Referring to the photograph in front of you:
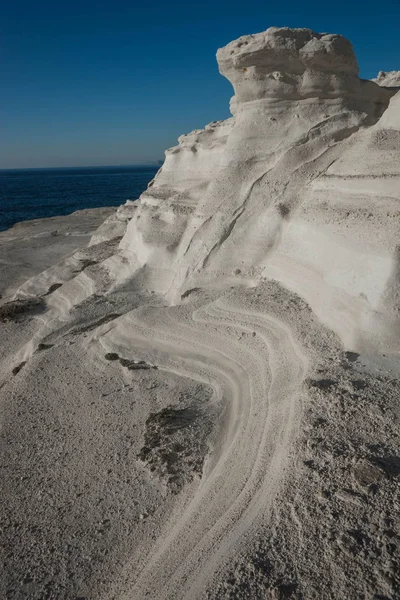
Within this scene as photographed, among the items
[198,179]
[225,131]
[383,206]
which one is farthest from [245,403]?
[225,131]

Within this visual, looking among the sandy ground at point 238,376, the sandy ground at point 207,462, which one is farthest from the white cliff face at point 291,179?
the sandy ground at point 207,462

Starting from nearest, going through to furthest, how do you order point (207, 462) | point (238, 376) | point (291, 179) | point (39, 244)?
point (207, 462) < point (238, 376) < point (291, 179) < point (39, 244)

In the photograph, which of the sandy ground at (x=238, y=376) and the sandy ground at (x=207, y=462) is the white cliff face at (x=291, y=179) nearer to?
the sandy ground at (x=238, y=376)

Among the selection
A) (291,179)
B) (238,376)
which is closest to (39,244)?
(291,179)

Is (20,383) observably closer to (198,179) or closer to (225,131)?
(198,179)

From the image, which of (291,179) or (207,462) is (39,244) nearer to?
(291,179)

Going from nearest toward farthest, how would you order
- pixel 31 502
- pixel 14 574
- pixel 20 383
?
pixel 14 574 → pixel 31 502 → pixel 20 383

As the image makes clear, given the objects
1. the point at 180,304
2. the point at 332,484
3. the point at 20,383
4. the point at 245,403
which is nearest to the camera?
the point at 332,484

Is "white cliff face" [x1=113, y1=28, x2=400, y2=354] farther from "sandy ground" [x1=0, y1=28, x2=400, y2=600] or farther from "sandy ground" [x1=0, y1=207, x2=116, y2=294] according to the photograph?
"sandy ground" [x1=0, y1=207, x2=116, y2=294]
